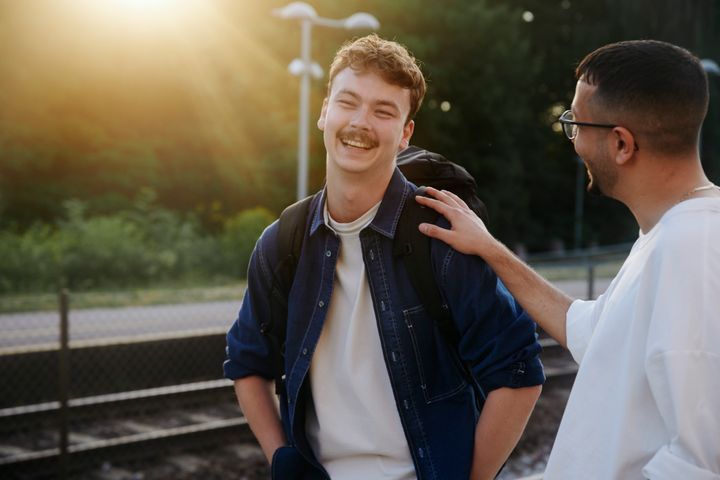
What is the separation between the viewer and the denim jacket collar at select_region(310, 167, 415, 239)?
260cm

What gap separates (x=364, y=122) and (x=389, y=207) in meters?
0.29

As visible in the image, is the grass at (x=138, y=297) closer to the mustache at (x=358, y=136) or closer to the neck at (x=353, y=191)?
the neck at (x=353, y=191)

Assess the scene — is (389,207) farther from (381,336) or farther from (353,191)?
(381,336)

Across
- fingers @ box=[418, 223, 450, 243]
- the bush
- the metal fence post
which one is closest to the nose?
fingers @ box=[418, 223, 450, 243]

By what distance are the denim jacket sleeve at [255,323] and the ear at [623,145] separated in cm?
114

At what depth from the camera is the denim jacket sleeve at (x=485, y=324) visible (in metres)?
2.45

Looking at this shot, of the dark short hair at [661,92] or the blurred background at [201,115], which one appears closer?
the dark short hair at [661,92]

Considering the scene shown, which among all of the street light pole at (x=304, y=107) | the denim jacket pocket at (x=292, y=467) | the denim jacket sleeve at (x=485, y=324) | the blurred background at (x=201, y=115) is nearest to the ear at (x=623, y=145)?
the denim jacket sleeve at (x=485, y=324)

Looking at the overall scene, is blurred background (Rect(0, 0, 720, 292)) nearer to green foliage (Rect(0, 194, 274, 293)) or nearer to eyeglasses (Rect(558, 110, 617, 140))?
green foliage (Rect(0, 194, 274, 293))

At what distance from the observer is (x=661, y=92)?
6.84ft

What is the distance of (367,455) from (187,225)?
69.5 feet

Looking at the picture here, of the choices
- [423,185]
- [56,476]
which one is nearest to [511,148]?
[56,476]

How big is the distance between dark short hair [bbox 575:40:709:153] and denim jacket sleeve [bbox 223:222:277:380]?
1218mm

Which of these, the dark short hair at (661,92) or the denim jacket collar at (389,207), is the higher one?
the dark short hair at (661,92)
